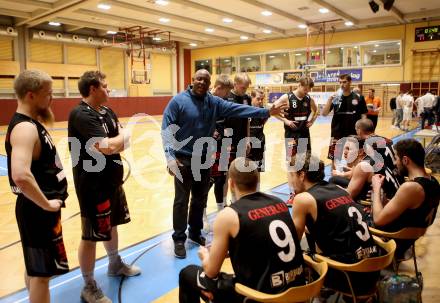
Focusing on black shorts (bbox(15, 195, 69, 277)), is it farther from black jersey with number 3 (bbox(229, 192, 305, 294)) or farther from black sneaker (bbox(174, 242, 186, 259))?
black sneaker (bbox(174, 242, 186, 259))

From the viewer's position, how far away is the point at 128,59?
88.7ft

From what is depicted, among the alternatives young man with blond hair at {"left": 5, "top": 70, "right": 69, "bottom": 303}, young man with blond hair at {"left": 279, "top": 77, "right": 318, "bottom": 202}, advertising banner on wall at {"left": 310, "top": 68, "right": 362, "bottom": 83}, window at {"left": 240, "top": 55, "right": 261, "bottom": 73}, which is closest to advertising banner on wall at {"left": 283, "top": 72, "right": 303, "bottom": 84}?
advertising banner on wall at {"left": 310, "top": 68, "right": 362, "bottom": 83}

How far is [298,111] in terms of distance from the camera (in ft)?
20.3

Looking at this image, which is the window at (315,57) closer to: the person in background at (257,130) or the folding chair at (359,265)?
the person in background at (257,130)

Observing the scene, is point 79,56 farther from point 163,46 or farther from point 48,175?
point 48,175

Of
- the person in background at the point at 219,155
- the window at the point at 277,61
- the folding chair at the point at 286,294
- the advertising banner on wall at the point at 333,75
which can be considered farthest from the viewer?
the window at the point at 277,61

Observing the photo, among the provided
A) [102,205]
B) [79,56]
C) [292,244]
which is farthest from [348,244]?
[79,56]

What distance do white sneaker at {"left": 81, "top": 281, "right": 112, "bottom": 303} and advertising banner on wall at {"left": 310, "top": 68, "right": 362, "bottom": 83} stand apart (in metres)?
22.3

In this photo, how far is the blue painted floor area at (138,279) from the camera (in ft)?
11.1

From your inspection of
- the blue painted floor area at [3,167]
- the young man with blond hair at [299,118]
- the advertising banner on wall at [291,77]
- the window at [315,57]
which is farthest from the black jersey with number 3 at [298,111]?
the advertising banner on wall at [291,77]

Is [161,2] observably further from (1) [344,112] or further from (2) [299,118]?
(2) [299,118]

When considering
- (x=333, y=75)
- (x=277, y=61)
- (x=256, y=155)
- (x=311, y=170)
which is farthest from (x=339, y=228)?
(x=277, y=61)

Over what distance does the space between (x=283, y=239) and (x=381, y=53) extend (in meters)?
24.0

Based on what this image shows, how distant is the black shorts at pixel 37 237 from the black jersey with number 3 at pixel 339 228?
1.69m
